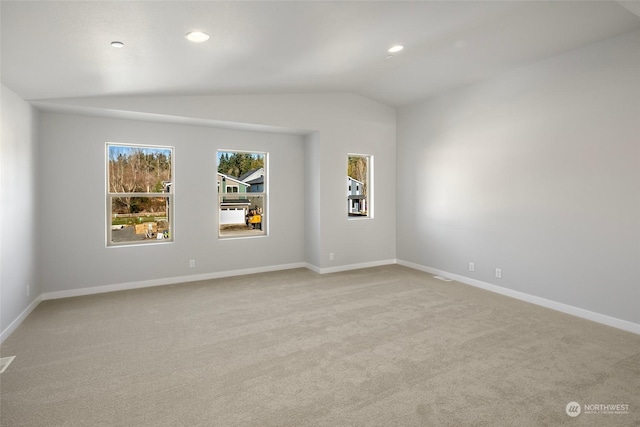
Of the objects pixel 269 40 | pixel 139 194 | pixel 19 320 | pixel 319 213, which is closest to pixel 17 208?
pixel 19 320

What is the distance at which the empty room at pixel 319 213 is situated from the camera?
2330 millimetres

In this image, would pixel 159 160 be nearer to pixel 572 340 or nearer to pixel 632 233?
pixel 572 340

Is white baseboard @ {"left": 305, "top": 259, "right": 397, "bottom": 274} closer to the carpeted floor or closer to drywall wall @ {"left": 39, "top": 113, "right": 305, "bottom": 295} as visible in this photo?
drywall wall @ {"left": 39, "top": 113, "right": 305, "bottom": 295}

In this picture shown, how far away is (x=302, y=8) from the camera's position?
2441mm

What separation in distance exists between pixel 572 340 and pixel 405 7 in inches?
128

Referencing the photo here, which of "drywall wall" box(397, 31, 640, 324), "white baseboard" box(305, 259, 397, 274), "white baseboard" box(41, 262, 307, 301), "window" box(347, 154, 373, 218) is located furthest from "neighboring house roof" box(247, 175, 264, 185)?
"drywall wall" box(397, 31, 640, 324)

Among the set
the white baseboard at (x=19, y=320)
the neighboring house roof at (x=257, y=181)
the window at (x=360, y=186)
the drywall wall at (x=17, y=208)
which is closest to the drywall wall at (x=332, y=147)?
the window at (x=360, y=186)

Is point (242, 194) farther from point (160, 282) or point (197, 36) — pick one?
point (197, 36)

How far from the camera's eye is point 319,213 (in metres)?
5.80

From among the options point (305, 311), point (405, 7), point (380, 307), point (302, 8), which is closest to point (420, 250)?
A: point (380, 307)

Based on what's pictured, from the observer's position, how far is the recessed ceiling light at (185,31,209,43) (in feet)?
8.31

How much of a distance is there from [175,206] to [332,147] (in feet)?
8.71

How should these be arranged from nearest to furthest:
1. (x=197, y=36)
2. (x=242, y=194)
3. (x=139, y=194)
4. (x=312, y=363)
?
(x=197, y=36)
(x=312, y=363)
(x=139, y=194)
(x=242, y=194)

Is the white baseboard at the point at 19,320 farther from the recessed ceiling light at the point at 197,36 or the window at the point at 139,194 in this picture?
the recessed ceiling light at the point at 197,36
